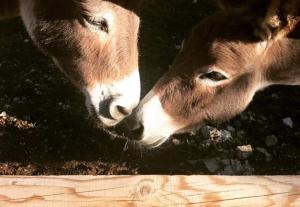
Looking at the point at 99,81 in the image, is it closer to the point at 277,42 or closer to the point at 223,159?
the point at 277,42

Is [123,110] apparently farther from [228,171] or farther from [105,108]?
[228,171]

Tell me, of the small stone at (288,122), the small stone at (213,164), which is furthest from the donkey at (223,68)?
the small stone at (288,122)

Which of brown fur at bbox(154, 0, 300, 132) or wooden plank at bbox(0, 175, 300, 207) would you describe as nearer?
wooden plank at bbox(0, 175, 300, 207)

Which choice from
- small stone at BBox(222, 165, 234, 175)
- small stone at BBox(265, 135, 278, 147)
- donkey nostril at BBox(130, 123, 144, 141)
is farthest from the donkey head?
small stone at BBox(265, 135, 278, 147)

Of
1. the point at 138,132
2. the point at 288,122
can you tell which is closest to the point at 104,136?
the point at 138,132

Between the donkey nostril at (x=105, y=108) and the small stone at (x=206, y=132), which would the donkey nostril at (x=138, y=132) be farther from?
the small stone at (x=206, y=132)

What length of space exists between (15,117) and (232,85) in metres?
2.12

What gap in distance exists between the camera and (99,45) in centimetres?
322

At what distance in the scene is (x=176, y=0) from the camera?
616 centimetres

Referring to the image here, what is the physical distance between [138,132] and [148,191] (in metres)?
1.18

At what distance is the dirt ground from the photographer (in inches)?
165

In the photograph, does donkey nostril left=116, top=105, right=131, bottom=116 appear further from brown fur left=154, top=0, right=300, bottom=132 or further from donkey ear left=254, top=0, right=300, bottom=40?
donkey ear left=254, top=0, right=300, bottom=40

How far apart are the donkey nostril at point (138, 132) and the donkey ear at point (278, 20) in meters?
0.94

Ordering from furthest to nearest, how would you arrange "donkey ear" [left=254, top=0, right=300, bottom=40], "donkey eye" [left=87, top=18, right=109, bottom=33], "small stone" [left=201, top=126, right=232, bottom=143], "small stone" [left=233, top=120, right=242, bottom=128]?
"small stone" [left=233, top=120, right=242, bottom=128] → "small stone" [left=201, top=126, right=232, bottom=143] → "donkey eye" [left=87, top=18, right=109, bottom=33] → "donkey ear" [left=254, top=0, right=300, bottom=40]
